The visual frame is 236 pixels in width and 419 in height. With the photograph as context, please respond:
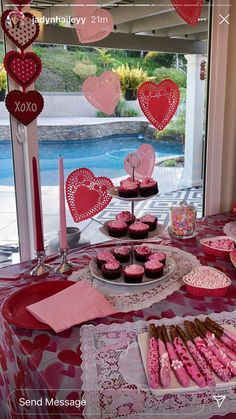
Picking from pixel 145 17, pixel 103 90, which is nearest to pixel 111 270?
pixel 103 90

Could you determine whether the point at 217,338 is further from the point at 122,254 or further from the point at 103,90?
the point at 103,90

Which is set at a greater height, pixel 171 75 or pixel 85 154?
pixel 171 75

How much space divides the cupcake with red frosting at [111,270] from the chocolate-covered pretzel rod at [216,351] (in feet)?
1.03

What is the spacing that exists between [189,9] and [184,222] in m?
0.90

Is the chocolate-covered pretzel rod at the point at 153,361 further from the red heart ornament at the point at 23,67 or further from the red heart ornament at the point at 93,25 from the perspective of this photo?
the red heart ornament at the point at 93,25

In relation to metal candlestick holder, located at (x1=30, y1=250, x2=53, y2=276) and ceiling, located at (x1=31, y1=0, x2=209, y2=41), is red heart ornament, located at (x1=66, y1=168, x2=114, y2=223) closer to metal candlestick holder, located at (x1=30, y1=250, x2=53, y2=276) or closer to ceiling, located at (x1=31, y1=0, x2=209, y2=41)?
metal candlestick holder, located at (x1=30, y1=250, x2=53, y2=276)

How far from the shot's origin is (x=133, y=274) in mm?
1148

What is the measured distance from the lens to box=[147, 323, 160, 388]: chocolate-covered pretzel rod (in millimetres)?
769

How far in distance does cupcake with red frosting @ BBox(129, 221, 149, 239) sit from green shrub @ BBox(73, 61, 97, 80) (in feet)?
2.76

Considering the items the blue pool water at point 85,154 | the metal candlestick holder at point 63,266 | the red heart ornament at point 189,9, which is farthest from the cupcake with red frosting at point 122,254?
the red heart ornament at point 189,9

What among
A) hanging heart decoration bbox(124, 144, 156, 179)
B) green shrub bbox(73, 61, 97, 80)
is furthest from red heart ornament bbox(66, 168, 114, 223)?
green shrub bbox(73, 61, 97, 80)

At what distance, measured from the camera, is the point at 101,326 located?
3.21ft

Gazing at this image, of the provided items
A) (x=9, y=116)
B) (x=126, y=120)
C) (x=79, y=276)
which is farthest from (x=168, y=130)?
(x=79, y=276)

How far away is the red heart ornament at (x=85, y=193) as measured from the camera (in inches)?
68.9
